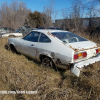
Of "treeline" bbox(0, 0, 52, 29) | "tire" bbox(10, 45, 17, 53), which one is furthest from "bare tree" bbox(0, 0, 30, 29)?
"tire" bbox(10, 45, 17, 53)

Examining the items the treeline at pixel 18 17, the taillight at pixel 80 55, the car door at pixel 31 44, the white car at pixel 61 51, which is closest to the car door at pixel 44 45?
the white car at pixel 61 51

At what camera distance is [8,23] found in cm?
1966

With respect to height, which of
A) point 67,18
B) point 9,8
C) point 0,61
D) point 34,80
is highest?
point 9,8

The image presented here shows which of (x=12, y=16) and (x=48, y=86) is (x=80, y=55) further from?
(x=12, y=16)

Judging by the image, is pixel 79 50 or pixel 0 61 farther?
pixel 0 61

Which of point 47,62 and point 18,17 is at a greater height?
point 18,17

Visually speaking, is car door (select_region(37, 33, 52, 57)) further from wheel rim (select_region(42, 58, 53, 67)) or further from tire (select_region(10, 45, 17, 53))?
tire (select_region(10, 45, 17, 53))

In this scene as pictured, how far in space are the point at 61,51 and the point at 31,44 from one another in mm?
1327

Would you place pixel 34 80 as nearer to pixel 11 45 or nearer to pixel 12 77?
pixel 12 77

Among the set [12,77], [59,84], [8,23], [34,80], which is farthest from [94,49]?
[8,23]

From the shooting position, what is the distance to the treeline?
18184mm

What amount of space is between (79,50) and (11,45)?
3.47 metres

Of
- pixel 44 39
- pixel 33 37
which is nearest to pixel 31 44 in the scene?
pixel 33 37

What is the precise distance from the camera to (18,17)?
21.1 metres
